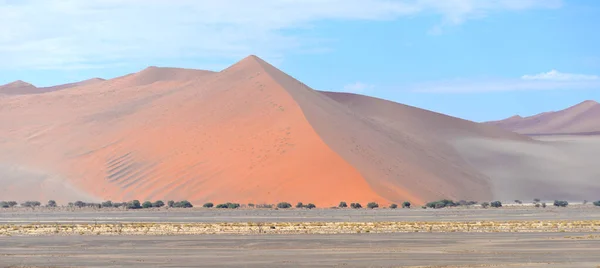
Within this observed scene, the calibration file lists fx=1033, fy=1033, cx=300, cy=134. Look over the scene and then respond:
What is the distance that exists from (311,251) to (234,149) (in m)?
77.4

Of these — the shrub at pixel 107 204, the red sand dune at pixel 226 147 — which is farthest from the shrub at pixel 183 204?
the red sand dune at pixel 226 147

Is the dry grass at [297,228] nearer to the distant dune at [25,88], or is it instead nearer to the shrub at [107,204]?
the shrub at [107,204]

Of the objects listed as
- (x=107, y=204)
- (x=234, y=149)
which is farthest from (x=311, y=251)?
(x=234, y=149)

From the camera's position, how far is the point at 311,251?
36906 millimetres

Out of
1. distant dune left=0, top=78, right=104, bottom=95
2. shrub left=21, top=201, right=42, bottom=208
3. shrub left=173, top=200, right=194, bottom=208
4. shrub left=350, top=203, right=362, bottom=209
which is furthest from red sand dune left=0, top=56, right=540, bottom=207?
distant dune left=0, top=78, right=104, bottom=95

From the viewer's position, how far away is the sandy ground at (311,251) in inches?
1264

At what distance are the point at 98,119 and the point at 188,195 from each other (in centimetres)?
3416

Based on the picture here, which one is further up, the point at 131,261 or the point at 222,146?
the point at 222,146

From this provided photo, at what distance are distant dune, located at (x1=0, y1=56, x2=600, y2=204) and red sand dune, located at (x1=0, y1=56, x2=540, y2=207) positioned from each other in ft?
0.70

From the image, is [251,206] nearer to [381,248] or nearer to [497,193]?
[497,193]

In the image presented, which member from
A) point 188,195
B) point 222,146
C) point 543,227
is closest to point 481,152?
point 222,146

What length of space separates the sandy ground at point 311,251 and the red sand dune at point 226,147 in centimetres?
5140

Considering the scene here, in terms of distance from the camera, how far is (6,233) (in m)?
50.4

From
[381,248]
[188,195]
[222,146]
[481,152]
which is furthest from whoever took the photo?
[481,152]
